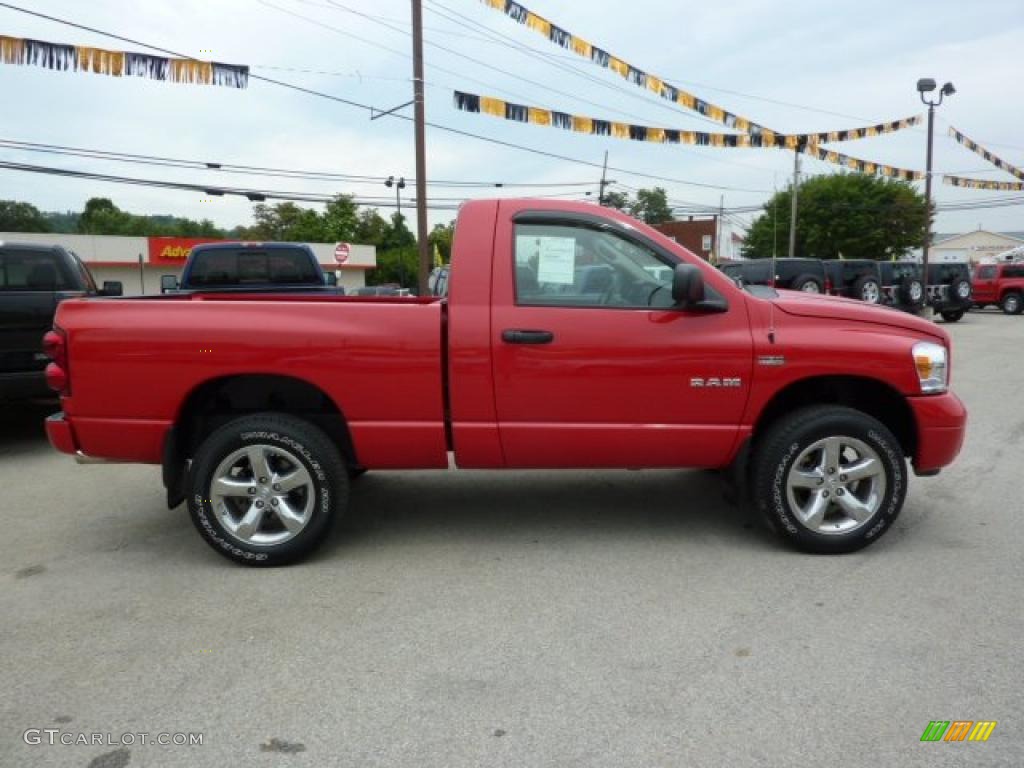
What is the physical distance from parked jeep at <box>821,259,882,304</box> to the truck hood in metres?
17.0

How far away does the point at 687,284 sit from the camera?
3723 mm

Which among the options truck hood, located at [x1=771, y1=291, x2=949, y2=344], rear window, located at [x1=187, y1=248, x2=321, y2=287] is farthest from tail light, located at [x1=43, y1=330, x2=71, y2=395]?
rear window, located at [x1=187, y1=248, x2=321, y2=287]

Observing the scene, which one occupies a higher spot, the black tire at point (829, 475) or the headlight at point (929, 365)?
the headlight at point (929, 365)

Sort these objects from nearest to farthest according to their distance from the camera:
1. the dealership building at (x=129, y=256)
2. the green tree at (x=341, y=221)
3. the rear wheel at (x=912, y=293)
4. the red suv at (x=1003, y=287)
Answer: the rear wheel at (x=912, y=293), the red suv at (x=1003, y=287), the dealership building at (x=129, y=256), the green tree at (x=341, y=221)

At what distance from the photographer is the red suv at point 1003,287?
1123 inches

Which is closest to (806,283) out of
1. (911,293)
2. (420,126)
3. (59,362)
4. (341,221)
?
(911,293)

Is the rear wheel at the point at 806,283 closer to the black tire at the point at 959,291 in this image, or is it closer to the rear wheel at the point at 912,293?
the rear wheel at the point at 912,293

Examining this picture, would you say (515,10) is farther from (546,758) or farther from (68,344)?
(546,758)

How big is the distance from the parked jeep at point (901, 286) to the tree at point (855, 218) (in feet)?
95.3

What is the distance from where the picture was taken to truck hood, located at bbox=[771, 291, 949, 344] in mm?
4027

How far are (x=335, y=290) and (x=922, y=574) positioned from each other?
7.96 metres

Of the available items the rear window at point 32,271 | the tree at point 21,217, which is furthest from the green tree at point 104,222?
the rear window at point 32,271

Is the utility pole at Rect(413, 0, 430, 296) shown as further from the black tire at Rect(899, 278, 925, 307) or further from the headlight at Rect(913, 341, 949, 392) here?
the black tire at Rect(899, 278, 925, 307)

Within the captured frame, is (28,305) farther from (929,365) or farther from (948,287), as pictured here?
(948,287)
